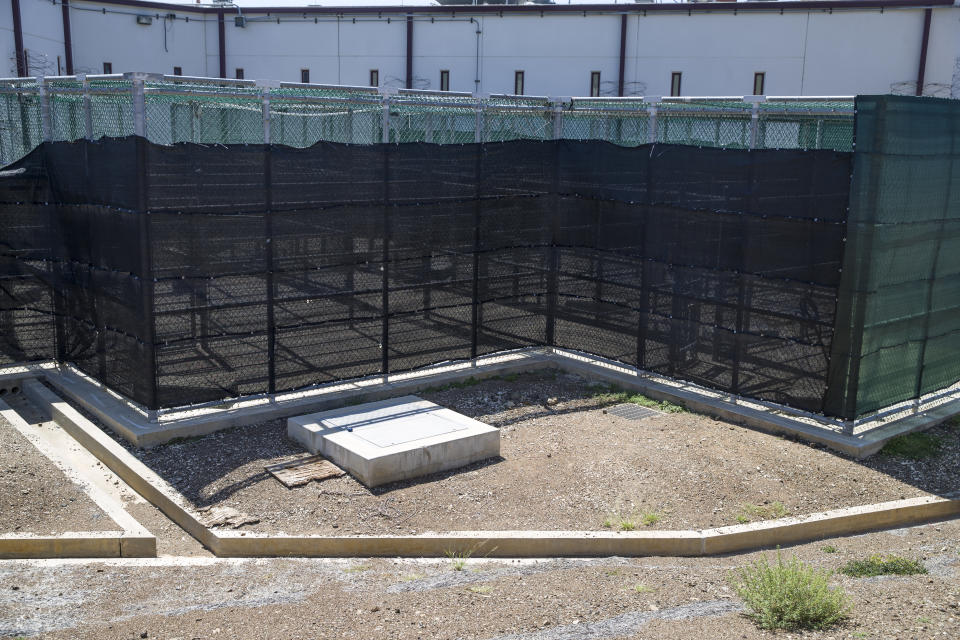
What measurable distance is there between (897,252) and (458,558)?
16.7 ft

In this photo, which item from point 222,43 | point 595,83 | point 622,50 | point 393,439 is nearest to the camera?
point 393,439

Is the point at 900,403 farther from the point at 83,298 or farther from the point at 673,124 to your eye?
the point at 83,298

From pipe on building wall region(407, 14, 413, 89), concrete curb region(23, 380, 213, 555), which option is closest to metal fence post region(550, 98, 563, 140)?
concrete curb region(23, 380, 213, 555)

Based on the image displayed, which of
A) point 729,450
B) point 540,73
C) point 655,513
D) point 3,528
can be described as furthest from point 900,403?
point 540,73

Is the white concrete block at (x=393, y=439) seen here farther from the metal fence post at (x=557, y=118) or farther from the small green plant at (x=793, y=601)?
the metal fence post at (x=557, y=118)

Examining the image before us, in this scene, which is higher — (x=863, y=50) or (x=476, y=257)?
(x=863, y=50)

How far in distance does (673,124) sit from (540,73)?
1317 centimetres

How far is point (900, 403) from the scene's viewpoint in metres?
9.30

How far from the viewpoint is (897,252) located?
28.0 feet

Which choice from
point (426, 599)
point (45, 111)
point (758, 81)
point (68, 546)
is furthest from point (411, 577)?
point (758, 81)

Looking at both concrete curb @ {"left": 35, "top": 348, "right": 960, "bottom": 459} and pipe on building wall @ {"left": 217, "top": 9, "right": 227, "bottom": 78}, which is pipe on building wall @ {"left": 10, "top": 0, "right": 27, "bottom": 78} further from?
concrete curb @ {"left": 35, "top": 348, "right": 960, "bottom": 459}

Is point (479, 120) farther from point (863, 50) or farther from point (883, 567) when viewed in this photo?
point (863, 50)

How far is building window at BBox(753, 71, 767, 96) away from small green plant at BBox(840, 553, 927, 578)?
1773cm

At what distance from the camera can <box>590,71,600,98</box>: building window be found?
23.6 m
